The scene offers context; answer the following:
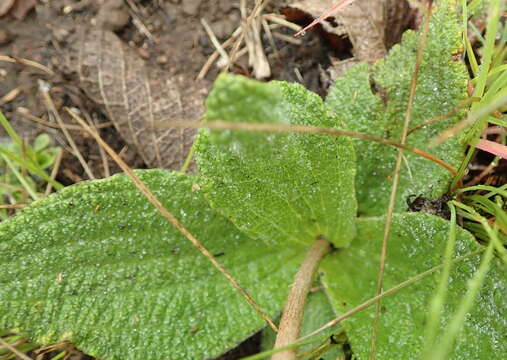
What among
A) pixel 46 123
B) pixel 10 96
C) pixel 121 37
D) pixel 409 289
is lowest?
pixel 409 289

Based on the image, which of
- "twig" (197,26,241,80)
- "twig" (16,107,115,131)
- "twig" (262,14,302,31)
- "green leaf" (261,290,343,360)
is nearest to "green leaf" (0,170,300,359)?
"green leaf" (261,290,343,360)

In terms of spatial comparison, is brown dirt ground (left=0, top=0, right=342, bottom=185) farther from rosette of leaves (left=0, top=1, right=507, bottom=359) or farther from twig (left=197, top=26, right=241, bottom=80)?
rosette of leaves (left=0, top=1, right=507, bottom=359)

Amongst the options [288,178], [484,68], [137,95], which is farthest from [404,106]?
[137,95]

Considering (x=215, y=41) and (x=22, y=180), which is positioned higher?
(x=215, y=41)

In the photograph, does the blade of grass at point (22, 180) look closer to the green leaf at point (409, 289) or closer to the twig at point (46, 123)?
the twig at point (46, 123)

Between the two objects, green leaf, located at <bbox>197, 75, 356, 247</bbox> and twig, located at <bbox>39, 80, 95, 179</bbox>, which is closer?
green leaf, located at <bbox>197, 75, 356, 247</bbox>

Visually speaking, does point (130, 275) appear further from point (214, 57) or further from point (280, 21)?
point (280, 21)
